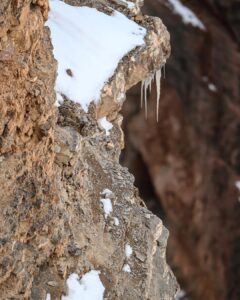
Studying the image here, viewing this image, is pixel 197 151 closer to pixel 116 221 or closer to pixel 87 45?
pixel 87 45

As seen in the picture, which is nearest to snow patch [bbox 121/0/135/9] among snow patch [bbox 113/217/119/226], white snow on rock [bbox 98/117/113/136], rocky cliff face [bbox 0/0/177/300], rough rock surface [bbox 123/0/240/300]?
rocky cliff face [bbox 0/0/177/300]

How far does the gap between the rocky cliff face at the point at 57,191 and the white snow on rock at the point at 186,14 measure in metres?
8.92

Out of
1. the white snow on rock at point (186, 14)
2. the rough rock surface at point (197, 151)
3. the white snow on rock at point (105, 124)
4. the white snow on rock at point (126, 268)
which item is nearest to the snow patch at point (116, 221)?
the white snow on rock at point (126, 268)

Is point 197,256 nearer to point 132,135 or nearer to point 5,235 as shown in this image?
point 132,135

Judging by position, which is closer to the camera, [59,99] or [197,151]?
[59,99]

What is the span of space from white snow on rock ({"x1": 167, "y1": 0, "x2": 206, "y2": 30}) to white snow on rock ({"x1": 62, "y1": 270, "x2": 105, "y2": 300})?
38.8 ft

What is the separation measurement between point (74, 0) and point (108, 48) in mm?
1136

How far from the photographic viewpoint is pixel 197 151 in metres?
15.9

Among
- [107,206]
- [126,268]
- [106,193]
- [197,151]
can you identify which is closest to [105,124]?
[106,193]

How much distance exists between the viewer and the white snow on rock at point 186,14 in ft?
53.7

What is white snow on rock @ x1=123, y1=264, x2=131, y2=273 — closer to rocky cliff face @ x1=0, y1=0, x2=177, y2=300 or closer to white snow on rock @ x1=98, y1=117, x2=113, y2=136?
rocky cliff face @ x1=0, y1=0, x2=177, y2=300

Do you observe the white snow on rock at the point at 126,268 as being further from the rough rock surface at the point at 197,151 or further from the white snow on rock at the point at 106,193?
the rough rock surface at the point at 197,151

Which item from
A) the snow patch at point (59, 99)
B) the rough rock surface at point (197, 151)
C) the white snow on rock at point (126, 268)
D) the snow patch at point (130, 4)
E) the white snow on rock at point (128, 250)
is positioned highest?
the snow patch at point (130, 4)

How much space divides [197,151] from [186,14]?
12.7ft
